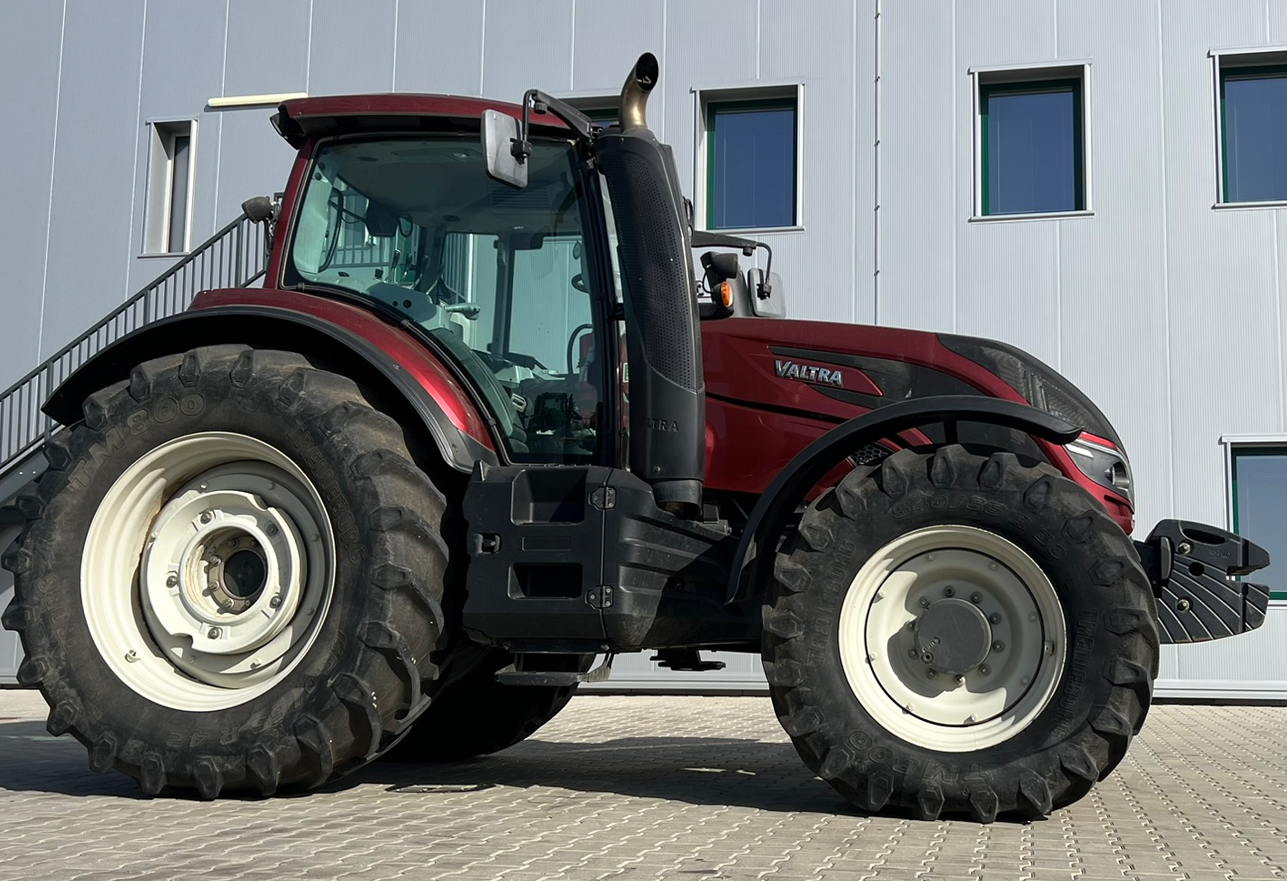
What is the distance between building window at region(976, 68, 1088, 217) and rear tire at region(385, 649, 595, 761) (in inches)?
329

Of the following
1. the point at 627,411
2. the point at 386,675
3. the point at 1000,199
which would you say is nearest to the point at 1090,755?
the point at 627,411

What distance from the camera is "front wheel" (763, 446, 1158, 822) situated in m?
4.71

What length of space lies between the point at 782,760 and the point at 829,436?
106 inches

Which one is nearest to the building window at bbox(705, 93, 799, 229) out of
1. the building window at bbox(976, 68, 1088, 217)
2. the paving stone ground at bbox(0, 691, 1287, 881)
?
the building window at bbox(976, 68, 1088, 217)

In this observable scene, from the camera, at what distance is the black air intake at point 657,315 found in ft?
17.4

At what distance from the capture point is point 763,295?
677cm

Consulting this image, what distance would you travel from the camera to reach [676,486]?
208 inches

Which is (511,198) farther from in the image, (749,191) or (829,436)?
(749,191)

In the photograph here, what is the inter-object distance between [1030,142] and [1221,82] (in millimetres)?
1790

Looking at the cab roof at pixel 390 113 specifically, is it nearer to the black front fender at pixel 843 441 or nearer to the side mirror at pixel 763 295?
the side mirror at pixel 763 295

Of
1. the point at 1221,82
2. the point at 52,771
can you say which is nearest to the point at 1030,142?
the point at 1221,82

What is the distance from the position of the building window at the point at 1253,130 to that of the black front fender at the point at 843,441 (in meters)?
9.53

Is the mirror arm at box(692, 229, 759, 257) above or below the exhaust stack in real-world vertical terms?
below

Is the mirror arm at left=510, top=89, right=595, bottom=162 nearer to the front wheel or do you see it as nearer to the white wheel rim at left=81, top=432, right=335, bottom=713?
the white wheel rim at left=81, top=432, right=335, bottom=713
